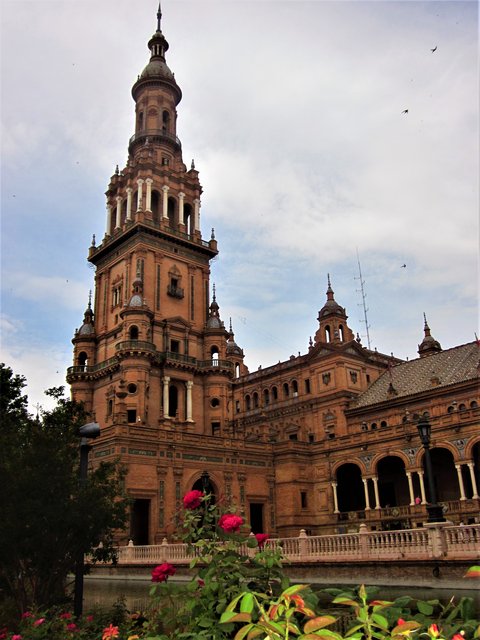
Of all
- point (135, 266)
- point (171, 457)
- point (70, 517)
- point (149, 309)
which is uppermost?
point (135, 266)

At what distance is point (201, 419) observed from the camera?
52094 mm

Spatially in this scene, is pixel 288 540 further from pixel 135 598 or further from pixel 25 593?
pixel 25 593

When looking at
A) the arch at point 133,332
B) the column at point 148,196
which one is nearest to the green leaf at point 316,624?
the arch at point 133,332

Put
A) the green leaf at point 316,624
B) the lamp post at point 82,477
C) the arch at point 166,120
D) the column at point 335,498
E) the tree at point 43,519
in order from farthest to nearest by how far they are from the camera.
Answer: the arch at point 166,120
the column at point 335,498
the tree at point 43,519
the lamp post at point 82,477
the green leaf at point 316,624

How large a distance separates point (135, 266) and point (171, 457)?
1858 centimetres

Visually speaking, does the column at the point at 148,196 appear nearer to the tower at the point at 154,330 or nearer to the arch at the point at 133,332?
the tower at the point at 154,330

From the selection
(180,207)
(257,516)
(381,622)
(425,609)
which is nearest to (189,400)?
(257,516)

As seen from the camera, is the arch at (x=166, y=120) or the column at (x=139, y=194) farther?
the arch at (x=166, y=120)


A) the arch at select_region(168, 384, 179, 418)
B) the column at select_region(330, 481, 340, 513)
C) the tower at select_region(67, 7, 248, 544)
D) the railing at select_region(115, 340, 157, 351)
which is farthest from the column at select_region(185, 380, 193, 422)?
the column at select_region(330, 481, 340, 513)

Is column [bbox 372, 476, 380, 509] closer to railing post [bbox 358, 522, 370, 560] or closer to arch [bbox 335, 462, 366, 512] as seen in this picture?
arch [bbox 335, 462, 366, 512]

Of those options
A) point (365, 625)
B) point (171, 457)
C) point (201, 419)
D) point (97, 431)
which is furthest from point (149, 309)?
point (365, 625)

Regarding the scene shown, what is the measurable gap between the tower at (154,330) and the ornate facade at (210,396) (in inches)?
5.2

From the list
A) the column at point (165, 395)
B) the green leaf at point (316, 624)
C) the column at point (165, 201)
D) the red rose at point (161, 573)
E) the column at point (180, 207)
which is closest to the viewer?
the green leaf at point (316, 624)

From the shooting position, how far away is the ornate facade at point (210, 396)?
42.6 m
